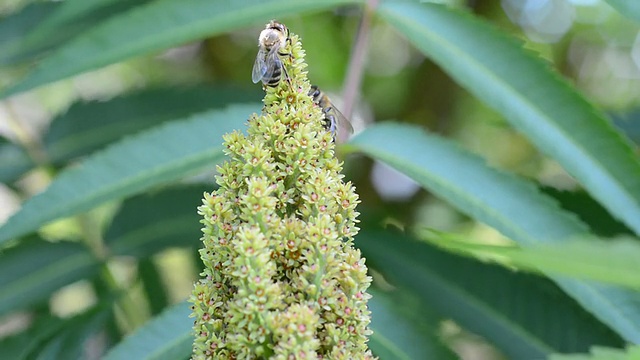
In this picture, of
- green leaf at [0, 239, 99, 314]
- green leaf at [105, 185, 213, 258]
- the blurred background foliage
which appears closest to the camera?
the blurred background foliage

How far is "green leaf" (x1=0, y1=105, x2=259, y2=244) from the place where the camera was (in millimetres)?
931

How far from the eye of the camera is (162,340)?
836mm

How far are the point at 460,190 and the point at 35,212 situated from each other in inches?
21.9

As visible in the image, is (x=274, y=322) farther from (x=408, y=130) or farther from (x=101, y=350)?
(x=101, y=350)

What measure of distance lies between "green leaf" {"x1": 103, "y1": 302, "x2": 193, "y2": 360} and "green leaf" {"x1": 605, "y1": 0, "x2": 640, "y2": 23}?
67 centimetres

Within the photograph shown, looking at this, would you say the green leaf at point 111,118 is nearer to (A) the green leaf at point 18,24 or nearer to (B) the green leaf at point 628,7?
(A) the green leaf at point 18,24

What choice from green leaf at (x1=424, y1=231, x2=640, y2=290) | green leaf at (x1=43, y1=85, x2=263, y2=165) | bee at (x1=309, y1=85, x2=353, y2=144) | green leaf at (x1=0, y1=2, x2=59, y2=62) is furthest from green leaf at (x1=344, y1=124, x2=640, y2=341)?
green leaf at (x1=0, y1=2, x2=59, y2=62)

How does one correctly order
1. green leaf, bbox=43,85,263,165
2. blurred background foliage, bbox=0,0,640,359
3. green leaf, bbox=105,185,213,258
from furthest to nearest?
green leaf, bbox=43,85,263,165 → green leaf, bbox=105,185,213,258 → blurred background foliage, bbox=0,0,640,359

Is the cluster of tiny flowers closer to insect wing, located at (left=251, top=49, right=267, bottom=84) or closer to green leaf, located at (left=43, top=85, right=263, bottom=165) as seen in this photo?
insect wing, located at (left=251, top=49, right=267, bottom=84)

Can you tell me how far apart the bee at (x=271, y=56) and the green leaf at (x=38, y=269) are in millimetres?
620

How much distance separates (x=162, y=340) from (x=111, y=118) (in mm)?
695

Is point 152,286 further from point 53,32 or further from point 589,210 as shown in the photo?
point 589,210

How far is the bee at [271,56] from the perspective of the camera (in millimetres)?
671

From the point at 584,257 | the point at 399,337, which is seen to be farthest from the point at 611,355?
the point at 399,337
